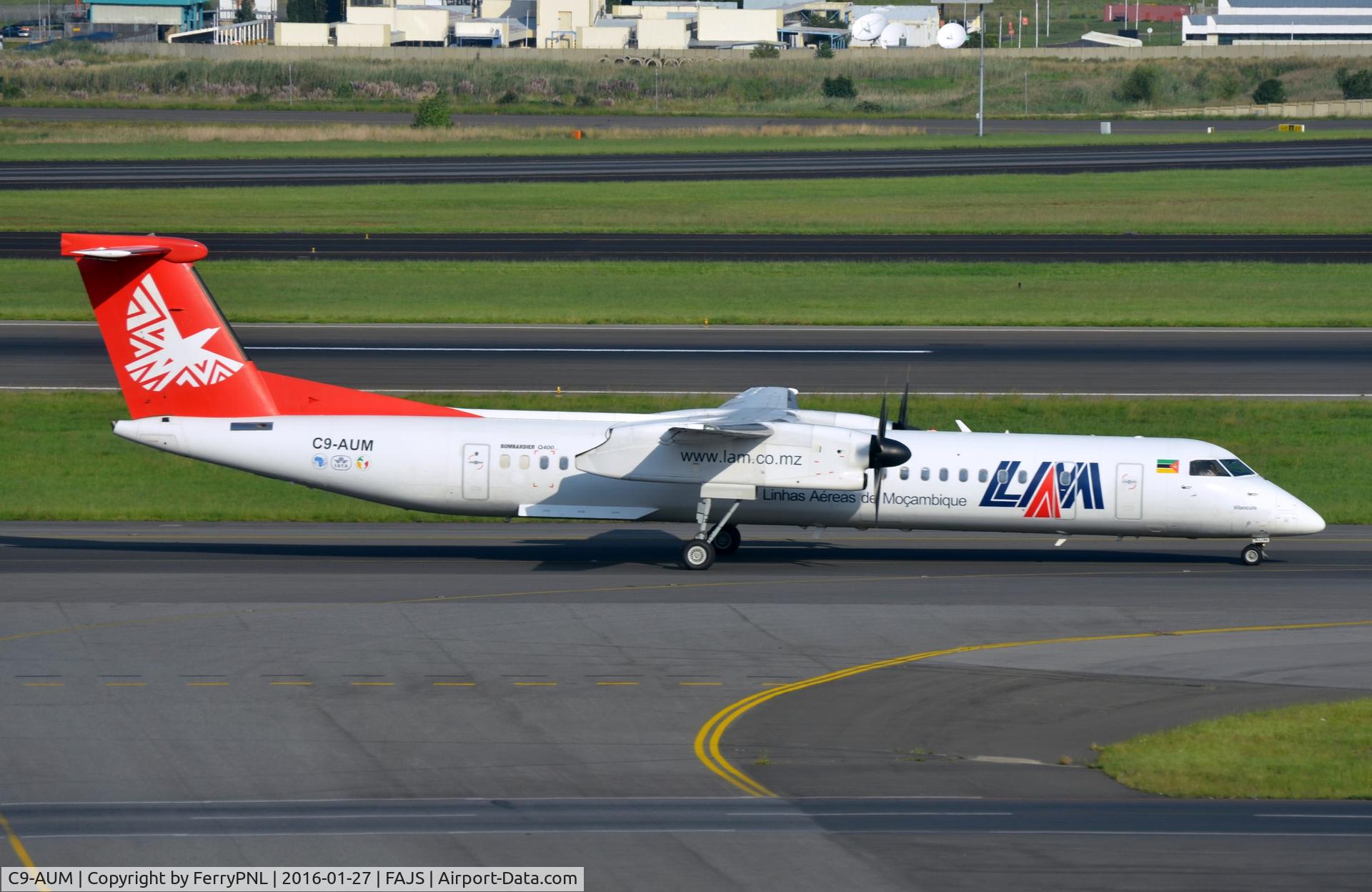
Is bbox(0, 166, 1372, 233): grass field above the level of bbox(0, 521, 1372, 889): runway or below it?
above

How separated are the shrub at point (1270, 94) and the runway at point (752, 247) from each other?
60870 millimetres

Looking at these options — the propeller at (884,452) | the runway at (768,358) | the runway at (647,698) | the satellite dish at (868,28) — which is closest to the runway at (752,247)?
the runway at (768,358)

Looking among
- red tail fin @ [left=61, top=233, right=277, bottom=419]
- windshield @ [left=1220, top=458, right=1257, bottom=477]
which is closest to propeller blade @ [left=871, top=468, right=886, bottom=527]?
windshield @ [left=1220, top=458, right=1257, bottom=477]

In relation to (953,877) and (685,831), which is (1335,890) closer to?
(953,877)

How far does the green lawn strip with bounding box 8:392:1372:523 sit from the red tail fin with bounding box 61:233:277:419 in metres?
5.11

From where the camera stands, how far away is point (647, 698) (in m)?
18.9

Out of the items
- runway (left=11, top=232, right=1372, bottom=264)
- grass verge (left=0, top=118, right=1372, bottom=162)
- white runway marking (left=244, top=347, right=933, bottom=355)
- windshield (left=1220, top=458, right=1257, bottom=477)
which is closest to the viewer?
windshield (left=1220, top=458, right=1257, bottom=477)

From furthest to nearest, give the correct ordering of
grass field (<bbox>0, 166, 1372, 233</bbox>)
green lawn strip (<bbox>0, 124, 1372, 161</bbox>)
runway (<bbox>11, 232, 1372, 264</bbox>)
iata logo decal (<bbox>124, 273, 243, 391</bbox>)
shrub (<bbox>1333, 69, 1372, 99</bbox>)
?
1. shrub (<bbox>1333, 69, 1372, 99</bbox>)
2. green lawn strip (<bbox>0, 124, 1372, 161</bbox>)
3. grass field (<bbox>0, 166, 1372, 233</bbox>)
4. runway (<bbox>11, 232, 1372, 264</bbox>)
5. iata logo decal (<bbox>124, 273, 243, 391</bbox>)

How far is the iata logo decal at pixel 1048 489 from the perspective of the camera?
2605 cm

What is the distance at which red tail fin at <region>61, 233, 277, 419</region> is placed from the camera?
2584 centimetres

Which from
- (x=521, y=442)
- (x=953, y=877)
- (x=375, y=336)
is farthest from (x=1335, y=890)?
(x=375, y=336)

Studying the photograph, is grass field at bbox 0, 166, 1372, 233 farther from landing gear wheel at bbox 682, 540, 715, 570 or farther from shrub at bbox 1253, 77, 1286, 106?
shrub at bbox 1253, 77, 1286, 106

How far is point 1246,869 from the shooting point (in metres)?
13.6

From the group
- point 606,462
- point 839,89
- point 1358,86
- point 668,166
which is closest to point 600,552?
point 606,462
